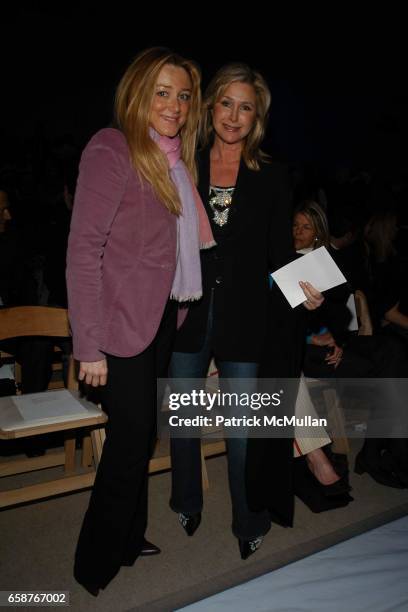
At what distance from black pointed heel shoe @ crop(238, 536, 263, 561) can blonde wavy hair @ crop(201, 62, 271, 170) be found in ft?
4.72

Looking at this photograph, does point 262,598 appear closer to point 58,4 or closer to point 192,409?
point 192,409

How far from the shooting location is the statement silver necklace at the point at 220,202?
1.85 m

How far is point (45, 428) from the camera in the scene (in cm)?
180

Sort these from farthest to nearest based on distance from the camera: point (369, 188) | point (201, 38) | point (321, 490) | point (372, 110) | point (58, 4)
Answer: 1. point (372, 110)
2. point (369, 188)
3. point (201, 38)
4. point (58, 4)
5. point (321, 490)

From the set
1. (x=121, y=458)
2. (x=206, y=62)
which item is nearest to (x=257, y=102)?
(x=121, y=458)

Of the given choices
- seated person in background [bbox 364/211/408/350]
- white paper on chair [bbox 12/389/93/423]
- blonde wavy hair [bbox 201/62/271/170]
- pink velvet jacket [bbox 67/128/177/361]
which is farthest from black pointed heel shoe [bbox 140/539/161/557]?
seated person in background [bbox 364/211/408/350]

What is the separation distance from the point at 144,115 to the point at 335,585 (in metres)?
1.71

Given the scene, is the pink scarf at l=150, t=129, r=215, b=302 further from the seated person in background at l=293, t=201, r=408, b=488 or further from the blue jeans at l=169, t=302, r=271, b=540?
the seated person in background at l=293, t=201, r=408, b=488

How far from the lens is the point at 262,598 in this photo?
1739 mm

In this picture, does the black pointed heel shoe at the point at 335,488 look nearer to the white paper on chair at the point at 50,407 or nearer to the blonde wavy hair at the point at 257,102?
the white paper on chair at the point at 50,407

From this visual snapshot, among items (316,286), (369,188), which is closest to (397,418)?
(316,286)

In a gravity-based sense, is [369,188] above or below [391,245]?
above

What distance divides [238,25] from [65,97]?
241cm

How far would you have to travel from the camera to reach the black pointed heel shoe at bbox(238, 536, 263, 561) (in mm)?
1997
